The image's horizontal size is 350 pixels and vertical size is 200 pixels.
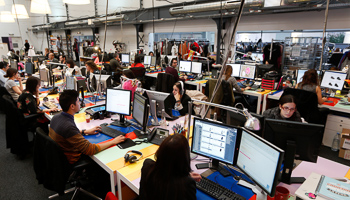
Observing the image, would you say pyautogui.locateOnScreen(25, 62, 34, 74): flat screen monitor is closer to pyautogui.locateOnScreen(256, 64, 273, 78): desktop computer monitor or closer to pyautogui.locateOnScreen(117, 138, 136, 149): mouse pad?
pyautogui.locateOnScreen(117, 138, 136, 149): mouse pad

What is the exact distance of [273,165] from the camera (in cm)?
135

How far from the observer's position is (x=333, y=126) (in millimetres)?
3748

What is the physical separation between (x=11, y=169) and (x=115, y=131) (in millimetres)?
1870

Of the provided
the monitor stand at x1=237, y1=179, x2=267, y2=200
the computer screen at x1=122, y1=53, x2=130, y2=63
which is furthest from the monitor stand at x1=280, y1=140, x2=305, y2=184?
the computer screen at x1=122, y1=53, x2=130, y2=63

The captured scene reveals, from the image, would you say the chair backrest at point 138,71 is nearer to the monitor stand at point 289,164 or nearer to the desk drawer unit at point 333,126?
the desk drawer unit at point 333,126

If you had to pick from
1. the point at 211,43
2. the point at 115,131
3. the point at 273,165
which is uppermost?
the point at 211,43

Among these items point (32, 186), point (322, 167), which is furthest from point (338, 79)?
point (32, 186)

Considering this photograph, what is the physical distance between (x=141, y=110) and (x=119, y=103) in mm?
431

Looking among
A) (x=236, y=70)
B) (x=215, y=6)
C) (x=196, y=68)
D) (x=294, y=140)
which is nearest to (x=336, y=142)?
(x=294, y=140)

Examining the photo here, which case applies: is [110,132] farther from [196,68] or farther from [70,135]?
[196,68]

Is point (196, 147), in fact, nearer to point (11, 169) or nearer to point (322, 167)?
point (322, 167)

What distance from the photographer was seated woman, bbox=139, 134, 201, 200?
1.26 metres

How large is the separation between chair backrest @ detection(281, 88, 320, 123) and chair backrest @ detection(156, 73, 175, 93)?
8.39 feet

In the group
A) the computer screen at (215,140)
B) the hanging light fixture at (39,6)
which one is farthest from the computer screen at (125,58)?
the computer screen at (215,140)
